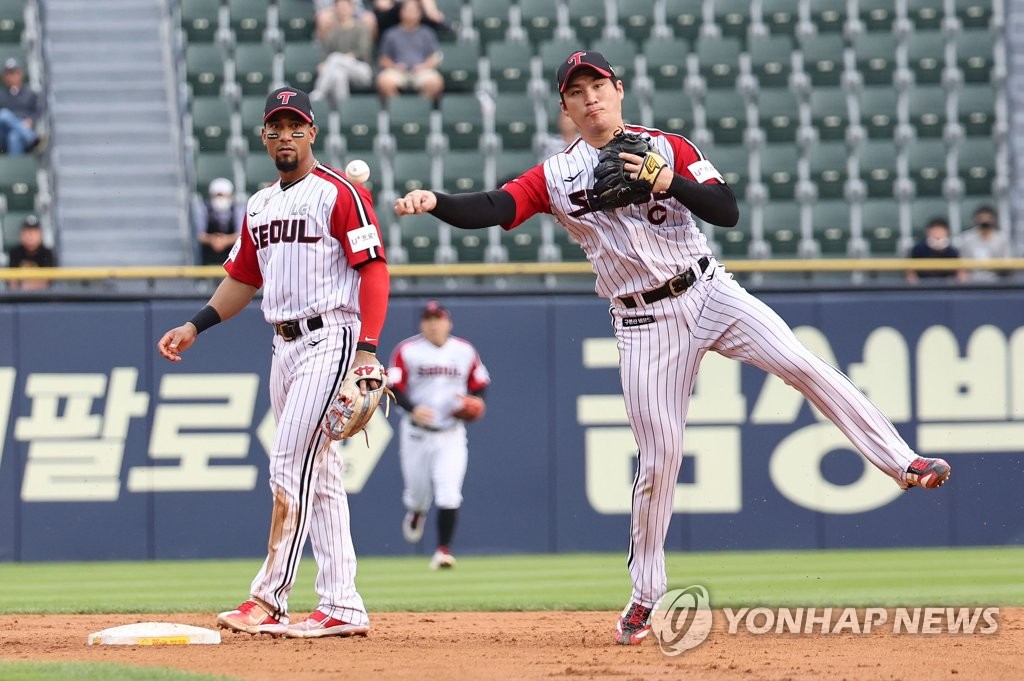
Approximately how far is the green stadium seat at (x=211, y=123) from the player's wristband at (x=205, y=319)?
794 centimetres

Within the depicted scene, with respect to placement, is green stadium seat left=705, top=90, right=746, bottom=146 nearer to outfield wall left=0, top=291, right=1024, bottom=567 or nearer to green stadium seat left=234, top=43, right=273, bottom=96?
outfield wall left=0, top=291, right=1024, bottom=567

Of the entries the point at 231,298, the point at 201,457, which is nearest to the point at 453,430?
the point at 201,457

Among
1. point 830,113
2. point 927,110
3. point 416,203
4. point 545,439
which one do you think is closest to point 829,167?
point 830,113

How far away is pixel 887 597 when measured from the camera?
7793mm

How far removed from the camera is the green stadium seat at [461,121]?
14.2 m

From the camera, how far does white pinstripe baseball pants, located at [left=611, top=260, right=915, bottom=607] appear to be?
18.3 feet

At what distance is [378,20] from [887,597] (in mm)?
8390

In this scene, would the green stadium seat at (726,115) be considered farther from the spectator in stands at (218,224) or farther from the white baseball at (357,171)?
the white baseball at (357,171)

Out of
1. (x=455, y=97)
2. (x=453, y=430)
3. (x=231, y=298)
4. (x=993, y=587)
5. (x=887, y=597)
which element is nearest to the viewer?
(x=231, y=298)

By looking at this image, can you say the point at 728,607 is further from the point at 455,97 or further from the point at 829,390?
the point at 455,97

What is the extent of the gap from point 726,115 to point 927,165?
69.4 inches

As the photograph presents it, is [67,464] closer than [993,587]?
No

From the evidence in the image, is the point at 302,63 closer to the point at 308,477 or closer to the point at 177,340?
the point at 177,340

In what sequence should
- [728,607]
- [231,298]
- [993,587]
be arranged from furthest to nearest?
[993,587] < [728,607] < [231,298]
